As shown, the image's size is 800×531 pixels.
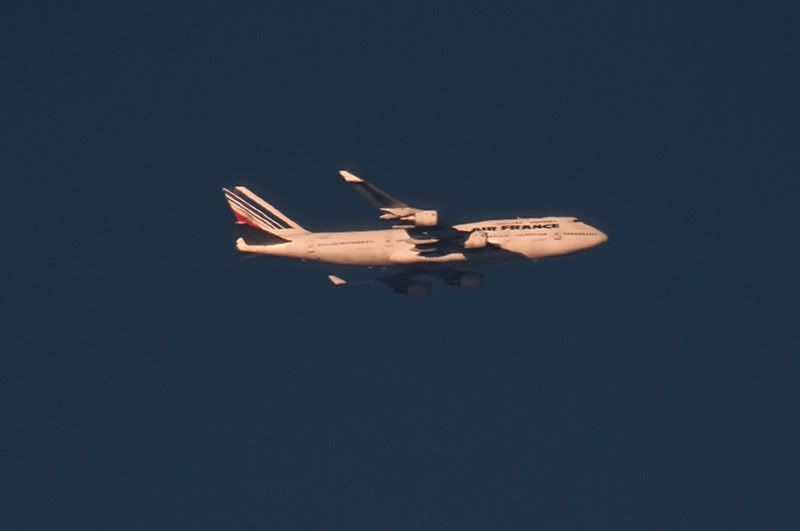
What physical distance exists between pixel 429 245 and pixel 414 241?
1155 mm

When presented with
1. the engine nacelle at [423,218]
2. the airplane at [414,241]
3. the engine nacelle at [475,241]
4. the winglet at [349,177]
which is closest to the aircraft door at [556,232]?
the airplane at [414,241]

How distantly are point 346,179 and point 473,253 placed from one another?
12.0m

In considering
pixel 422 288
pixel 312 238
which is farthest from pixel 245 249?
pixel 422 288

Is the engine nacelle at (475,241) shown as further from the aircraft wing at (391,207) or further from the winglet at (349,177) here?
the winglet at (349,177)

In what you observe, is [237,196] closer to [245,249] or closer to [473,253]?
[245,249]

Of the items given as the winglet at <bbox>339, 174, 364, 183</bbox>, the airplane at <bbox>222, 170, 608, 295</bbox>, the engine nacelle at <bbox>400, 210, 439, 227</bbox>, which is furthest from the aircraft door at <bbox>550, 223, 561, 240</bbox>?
the winglet at <bbox>339, 174, 364, 183</bbox>

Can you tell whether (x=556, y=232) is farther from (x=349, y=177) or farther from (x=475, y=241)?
(x=349, y=177)

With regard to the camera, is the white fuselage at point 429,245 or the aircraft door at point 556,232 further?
the aircraft door at point 556,232

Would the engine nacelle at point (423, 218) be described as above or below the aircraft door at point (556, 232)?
below

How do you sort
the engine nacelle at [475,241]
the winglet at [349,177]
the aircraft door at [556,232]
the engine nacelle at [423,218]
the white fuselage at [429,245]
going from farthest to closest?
the aircraft door at [556,232], the white fuselage at [429,245], the engine nacelle at [475,241], the engine nacelle at [423,218], the winglet at [349,177]

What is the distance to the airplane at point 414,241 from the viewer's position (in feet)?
363

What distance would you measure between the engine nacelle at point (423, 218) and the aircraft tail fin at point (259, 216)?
10.2m

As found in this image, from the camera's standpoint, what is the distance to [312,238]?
114312mm

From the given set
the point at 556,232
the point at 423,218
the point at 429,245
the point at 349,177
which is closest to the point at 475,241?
the point at 429,245
